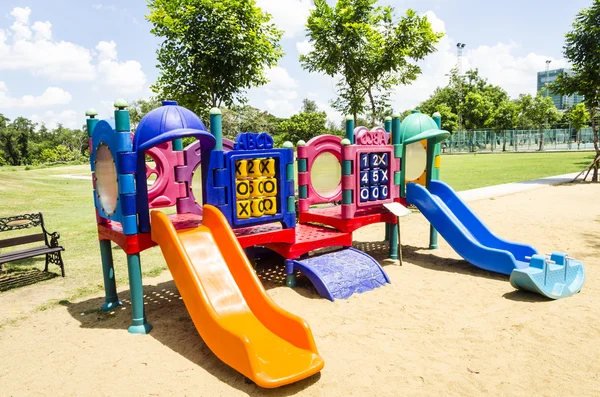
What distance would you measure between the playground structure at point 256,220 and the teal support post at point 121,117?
12 mm

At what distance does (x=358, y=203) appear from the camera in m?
7.44

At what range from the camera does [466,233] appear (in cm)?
738

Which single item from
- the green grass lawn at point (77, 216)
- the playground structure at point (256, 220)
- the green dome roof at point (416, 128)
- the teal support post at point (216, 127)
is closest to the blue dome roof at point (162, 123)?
the playground structure at point (256, 220)

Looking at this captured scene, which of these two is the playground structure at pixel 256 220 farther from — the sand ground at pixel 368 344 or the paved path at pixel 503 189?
the paved path at pixel 503 189

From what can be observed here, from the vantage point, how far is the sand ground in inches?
153

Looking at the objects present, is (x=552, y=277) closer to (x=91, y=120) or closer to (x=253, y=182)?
(x=253, y=182)

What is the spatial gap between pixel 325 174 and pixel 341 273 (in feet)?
8.26

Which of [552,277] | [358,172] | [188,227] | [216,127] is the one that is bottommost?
[552,277]

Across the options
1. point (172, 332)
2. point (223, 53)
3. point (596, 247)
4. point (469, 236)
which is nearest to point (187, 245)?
point (172, 332)

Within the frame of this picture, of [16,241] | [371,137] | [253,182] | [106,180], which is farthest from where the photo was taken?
[371,137]

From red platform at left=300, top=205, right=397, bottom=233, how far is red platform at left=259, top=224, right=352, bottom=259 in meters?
0.13

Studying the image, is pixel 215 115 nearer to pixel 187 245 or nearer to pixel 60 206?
pixel 187 245

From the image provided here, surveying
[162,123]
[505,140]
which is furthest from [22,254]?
[505,140]

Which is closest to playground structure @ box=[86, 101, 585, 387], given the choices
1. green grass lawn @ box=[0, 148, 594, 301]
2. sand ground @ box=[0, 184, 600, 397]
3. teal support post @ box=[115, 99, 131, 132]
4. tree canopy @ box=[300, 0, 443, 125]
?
teal support post @ box=[115, 99, 131, 132]
